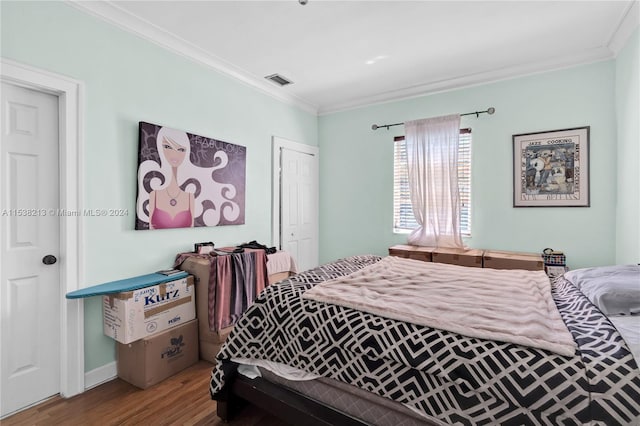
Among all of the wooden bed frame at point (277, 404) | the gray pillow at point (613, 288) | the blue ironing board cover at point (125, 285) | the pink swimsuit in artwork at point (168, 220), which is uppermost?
the pink swimsuit in artwork at point (168, 220)

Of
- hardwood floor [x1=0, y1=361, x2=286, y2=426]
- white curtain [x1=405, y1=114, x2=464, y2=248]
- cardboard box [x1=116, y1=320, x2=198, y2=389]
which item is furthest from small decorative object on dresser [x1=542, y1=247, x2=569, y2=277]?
cardboard box [x1=116, y1=320, x2=198, y2=389]

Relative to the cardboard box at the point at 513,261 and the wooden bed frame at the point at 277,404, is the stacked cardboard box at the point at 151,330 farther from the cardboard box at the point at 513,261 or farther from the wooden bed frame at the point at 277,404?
the cardboard box at the point at 513,261

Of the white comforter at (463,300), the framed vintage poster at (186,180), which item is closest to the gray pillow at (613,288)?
the white comforter at (463,300)

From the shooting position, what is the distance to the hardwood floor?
6.27 ft

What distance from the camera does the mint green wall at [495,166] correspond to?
309 cm

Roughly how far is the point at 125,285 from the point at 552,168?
4081mm

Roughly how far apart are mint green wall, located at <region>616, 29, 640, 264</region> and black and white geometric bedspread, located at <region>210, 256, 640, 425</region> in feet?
4.36

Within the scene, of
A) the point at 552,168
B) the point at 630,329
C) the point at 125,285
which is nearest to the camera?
the point at 630,329

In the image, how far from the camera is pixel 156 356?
2354mm

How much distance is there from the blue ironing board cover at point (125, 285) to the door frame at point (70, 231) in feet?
0.34

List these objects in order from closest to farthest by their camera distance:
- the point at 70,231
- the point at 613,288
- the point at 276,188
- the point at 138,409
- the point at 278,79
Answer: the point at 613,288 < the point at 138,409 < the point at 70,231 < the point at 278,79 < the point at 276,188

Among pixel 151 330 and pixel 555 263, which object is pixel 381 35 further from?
pixel 151 330

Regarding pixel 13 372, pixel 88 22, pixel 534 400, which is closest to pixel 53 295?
pixel 13 372

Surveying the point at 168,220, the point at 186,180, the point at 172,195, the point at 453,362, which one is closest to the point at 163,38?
the point at 186,180
